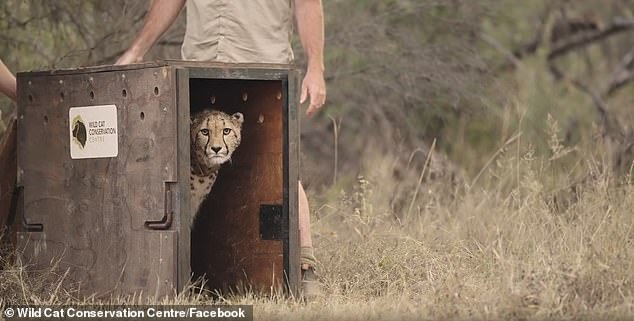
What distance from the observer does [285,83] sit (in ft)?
19.8

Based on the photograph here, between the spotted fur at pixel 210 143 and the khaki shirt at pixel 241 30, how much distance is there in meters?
0.31

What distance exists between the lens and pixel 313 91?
6.13 m

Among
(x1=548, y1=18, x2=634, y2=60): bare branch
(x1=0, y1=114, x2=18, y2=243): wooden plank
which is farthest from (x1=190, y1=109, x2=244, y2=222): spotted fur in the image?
(x1=548, y1=18, x2=634, y2=60): bare branch

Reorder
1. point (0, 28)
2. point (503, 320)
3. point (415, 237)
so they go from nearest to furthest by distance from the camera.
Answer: point (503, 320) < point (415, 237) < point (0, 28)

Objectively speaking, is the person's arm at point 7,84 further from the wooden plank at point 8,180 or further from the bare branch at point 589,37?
the bare branch at point 589,37

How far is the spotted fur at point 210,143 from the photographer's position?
6164mm

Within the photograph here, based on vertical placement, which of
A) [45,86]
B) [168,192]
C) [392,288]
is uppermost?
[45,86]

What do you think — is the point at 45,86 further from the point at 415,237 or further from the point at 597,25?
the point at 597,25

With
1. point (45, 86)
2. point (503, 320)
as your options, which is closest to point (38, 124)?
point (45, 86)

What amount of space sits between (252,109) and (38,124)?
975mm

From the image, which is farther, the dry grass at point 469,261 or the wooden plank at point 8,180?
the wooden plank at point 8,180

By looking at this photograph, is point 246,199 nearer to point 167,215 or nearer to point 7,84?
point 167,215

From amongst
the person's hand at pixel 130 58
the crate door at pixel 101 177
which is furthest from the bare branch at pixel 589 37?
the crate door at pixel 101 177

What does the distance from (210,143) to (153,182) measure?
1.60 feet
